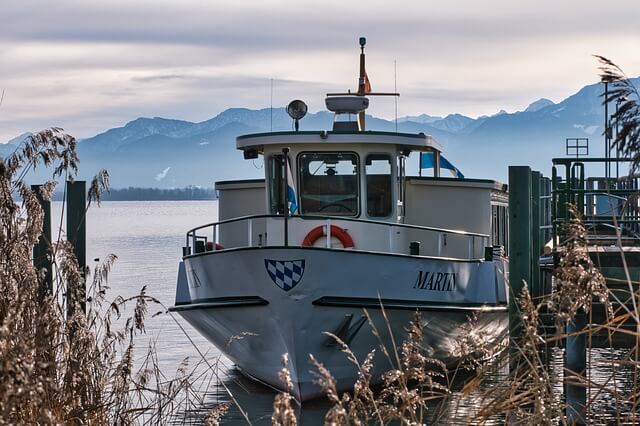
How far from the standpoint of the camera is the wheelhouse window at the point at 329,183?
47.7 ft

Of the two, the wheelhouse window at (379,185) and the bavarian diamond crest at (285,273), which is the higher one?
the wheelhouse window at (379,185)

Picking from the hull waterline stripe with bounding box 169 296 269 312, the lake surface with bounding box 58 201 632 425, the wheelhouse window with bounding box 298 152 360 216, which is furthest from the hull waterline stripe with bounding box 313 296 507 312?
the wheelhouse window with bounding box 298 152 360 216

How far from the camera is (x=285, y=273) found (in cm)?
1251

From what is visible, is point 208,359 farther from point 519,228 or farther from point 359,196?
point 519,228

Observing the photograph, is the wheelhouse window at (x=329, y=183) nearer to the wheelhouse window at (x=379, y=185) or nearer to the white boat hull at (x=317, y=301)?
the wheelhouse window at (x=379, y=185)

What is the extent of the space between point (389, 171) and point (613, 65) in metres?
9.91

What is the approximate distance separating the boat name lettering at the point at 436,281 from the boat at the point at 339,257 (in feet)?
0.05

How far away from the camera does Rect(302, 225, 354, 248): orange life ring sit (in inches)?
526

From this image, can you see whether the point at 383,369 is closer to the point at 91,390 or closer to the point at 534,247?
the point at 534,247

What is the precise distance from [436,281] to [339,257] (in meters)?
1.45

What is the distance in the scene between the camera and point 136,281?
35.0 m

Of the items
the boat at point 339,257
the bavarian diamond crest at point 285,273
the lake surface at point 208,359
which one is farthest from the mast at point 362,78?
the bavarian diamond crest at point 285,273

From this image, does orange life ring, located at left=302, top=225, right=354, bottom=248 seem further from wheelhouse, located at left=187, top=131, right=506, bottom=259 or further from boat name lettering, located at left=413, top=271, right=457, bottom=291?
boat name lettering, located at left=413, top=271, right=457, bottom=291

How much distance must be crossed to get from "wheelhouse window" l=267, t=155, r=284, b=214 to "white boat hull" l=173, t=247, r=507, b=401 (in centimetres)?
137
